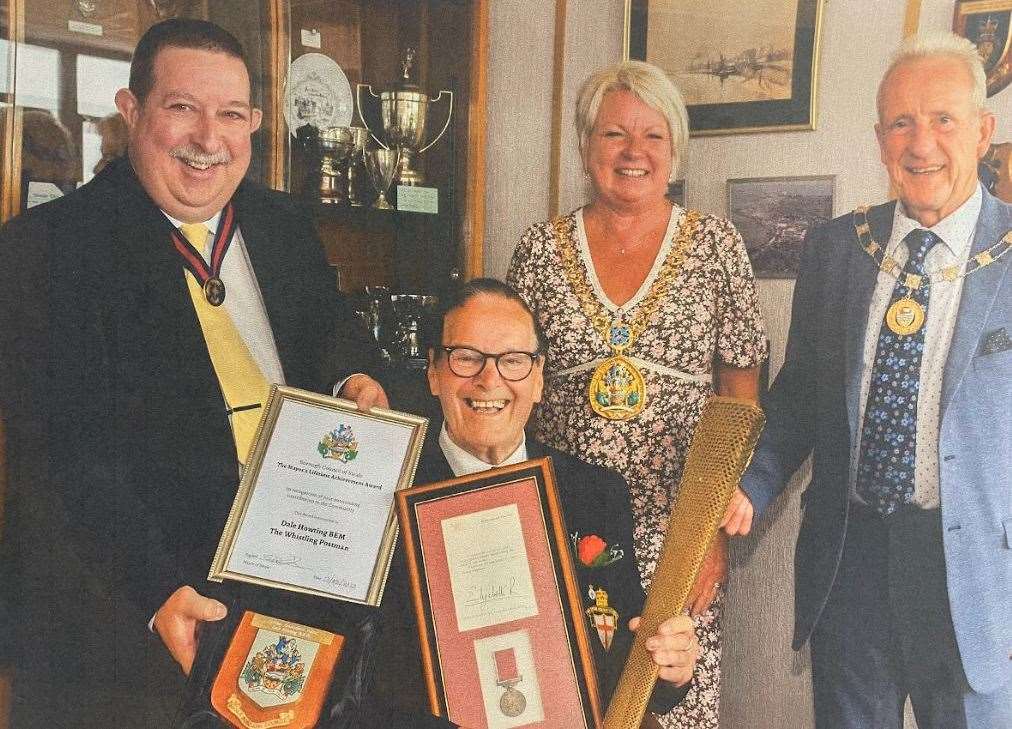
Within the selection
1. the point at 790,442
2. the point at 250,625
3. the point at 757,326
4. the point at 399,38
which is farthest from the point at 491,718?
the point at 399,38

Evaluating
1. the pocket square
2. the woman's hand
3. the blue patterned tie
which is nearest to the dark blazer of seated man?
the woman's hand

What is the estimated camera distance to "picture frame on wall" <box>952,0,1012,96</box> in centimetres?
127

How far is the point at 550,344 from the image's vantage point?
156 centimetres

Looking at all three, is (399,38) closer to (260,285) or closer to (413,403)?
(260,285)

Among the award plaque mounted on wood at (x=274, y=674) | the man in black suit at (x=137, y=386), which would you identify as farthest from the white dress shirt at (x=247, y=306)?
the award plaque mounted on wood at (x=274, y=674)

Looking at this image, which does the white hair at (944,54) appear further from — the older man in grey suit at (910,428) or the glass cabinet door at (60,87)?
the glass cabinet door at (60,87)

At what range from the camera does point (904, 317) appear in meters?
1.36

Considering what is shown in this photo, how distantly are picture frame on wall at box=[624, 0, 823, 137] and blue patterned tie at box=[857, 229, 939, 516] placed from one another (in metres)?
0.28

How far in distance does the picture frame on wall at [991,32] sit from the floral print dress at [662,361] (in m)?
0.41

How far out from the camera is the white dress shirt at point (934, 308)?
51.9 inches

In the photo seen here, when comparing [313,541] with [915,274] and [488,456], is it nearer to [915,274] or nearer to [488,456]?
[488,456]

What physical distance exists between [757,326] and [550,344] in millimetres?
323

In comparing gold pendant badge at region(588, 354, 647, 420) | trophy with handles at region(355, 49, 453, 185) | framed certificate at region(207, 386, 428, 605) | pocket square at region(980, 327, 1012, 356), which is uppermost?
trophy with handles at region(355, 49, 453, 185)
